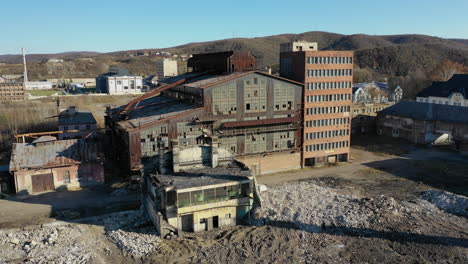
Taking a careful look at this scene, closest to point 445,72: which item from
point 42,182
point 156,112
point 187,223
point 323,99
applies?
point 323,99

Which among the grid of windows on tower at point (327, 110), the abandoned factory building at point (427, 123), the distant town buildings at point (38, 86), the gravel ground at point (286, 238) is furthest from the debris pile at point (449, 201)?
the distant town buildings at point (38, 86)

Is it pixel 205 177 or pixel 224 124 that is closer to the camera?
pixel 205 177

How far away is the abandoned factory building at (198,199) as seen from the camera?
32.5m

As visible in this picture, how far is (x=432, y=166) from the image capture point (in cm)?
5372

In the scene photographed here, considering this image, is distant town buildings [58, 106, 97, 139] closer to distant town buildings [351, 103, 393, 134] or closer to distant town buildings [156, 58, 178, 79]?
distant town buildings [351, 103, 393, 134]

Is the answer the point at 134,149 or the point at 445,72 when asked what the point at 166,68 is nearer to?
the point at 445,72

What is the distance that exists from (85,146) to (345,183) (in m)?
31.8

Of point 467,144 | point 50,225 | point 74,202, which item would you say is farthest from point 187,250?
point 467,144

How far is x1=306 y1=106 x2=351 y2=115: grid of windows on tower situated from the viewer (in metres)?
51.9

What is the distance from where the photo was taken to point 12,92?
103000 mm

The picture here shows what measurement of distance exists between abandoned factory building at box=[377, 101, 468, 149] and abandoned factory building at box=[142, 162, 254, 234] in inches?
1758

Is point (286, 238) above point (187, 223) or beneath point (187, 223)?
beneath

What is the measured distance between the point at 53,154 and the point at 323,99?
35.4m

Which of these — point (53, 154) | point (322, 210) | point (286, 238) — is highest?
point (53, 154)
